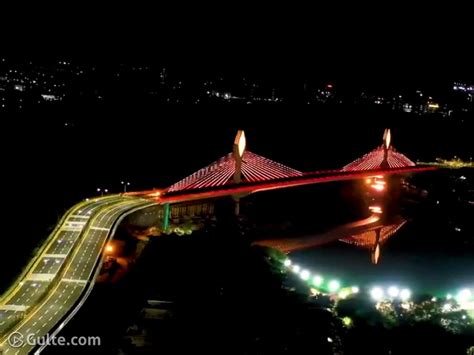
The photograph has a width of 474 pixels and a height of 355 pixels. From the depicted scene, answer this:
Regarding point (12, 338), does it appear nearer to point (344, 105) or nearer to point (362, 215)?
point (362, 215)

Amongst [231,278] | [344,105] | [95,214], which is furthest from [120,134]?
[344,105]

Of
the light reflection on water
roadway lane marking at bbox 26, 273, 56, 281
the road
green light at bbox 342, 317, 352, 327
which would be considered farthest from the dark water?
roadway lane marking at bbox 26, 273, 56, 281

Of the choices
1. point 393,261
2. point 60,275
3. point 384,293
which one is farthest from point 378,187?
point 60,275

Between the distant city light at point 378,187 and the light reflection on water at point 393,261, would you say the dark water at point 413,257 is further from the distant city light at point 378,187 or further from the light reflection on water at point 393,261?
the distant city light at point 378,187

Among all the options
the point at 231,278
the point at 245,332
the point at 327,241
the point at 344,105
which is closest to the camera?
the point at 245,332

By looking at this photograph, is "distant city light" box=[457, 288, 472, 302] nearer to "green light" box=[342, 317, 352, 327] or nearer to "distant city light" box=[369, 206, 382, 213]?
"green light" box=[342, 317, 352, 327]

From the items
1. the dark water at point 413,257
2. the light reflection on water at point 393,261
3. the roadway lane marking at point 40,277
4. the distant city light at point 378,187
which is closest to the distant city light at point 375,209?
the distant city light at point 378,187
